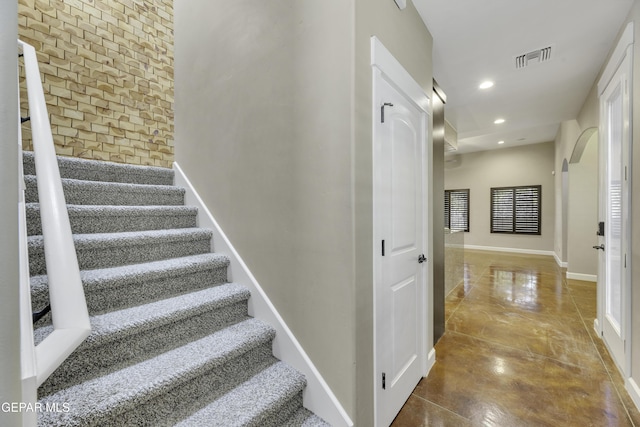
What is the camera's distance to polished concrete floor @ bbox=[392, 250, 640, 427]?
5.90ft

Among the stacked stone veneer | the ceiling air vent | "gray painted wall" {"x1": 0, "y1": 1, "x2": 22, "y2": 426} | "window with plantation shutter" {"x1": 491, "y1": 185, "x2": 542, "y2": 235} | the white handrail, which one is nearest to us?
"gray painted wall" {"x1": 0, "y1": 1, "x2": 22, "y2": 426}

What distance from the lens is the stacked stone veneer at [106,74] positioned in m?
2.54

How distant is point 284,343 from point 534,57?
11.9 feet

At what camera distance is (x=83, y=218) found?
1.79m

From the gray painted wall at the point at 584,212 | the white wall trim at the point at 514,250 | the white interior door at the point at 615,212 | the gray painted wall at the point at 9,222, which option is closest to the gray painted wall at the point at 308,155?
the gray painted wall at the point at 9,222

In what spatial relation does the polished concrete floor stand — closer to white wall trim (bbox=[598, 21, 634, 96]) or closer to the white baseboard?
the white baseboard

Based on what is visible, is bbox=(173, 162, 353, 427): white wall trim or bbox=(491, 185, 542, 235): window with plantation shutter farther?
bbox=(491, 185, 542, 235): window with plantation shutter

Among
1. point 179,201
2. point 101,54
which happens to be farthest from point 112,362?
point 101,54

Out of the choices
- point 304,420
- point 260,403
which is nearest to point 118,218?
point 260,403

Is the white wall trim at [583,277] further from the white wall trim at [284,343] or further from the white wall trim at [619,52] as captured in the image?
the white wall trim at [284,343]

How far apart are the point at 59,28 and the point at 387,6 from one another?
3.05m

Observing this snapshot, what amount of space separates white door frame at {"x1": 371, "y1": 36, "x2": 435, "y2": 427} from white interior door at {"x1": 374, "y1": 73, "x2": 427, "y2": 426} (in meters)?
0.02

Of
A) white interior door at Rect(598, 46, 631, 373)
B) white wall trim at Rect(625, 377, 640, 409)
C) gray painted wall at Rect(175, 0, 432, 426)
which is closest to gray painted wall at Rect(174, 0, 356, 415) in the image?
gray painted wall at Rect(175, 0, 432, 426)

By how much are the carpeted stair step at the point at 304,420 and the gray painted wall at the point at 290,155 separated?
190mm
